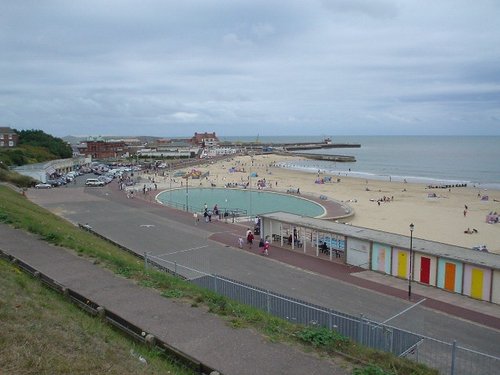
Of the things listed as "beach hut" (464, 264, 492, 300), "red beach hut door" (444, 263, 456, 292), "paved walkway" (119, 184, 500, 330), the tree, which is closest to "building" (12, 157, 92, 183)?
the tree

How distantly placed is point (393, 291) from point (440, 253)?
2.60 m

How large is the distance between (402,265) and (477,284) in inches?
122

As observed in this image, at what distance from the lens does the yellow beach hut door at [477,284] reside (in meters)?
16.7

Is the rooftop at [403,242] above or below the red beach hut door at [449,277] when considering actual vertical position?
above

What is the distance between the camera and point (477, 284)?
55.0 feet

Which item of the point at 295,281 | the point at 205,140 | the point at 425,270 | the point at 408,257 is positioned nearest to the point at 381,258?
the point at 408,257

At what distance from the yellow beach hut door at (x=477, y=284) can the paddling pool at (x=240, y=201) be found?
1947cm

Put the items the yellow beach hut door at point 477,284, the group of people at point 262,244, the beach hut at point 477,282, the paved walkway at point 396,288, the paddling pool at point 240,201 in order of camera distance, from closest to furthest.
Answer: the paved walkway at point 396,288
the beach hut at point 477,282
the yellow beach hut door at point 477,284
the group of people at point 262,244
the paddling pool at point 240,201

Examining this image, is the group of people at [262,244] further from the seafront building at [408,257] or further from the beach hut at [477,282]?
the beach hut at [477,282]

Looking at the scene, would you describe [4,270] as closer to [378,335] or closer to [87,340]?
[87,340]

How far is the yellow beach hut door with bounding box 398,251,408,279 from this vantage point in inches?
747

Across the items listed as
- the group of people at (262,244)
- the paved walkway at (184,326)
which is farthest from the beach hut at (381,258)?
the paved walkway at (184,326)

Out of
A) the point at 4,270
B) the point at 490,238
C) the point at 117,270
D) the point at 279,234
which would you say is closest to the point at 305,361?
the point at 117,270

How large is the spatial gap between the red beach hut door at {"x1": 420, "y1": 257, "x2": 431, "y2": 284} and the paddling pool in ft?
58.6
